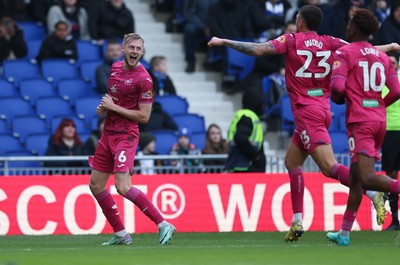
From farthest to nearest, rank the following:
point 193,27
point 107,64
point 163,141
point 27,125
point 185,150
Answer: point 193,27 → point 107,64 → point 27,125 → point 163,141 → point 185,150

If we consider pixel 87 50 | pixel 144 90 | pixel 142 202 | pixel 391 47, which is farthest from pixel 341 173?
pixel 87 50

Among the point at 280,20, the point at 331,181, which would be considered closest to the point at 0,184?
the point at 331,181

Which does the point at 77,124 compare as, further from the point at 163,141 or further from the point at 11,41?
the point at 11,41

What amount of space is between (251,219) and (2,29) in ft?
22.4

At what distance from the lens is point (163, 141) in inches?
785

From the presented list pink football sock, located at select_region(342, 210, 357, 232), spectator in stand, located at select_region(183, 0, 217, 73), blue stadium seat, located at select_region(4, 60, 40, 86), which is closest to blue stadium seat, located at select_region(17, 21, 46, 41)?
blue stadium seat, located at select_region(4, 60, 40, 86)

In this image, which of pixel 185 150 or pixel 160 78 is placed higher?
pixel 160 78

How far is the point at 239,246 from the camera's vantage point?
43.1ft

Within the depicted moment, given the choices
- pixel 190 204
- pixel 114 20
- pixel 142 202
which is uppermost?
pixel 114 20

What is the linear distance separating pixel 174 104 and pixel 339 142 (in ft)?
→ 10.4

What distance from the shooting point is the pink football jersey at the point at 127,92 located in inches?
532

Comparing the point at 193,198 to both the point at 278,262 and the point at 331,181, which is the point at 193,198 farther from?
the point at 278,262

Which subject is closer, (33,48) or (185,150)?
(185,150)

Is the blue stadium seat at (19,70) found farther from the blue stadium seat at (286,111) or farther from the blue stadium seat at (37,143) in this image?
the blue stadium seat at (286,111)
